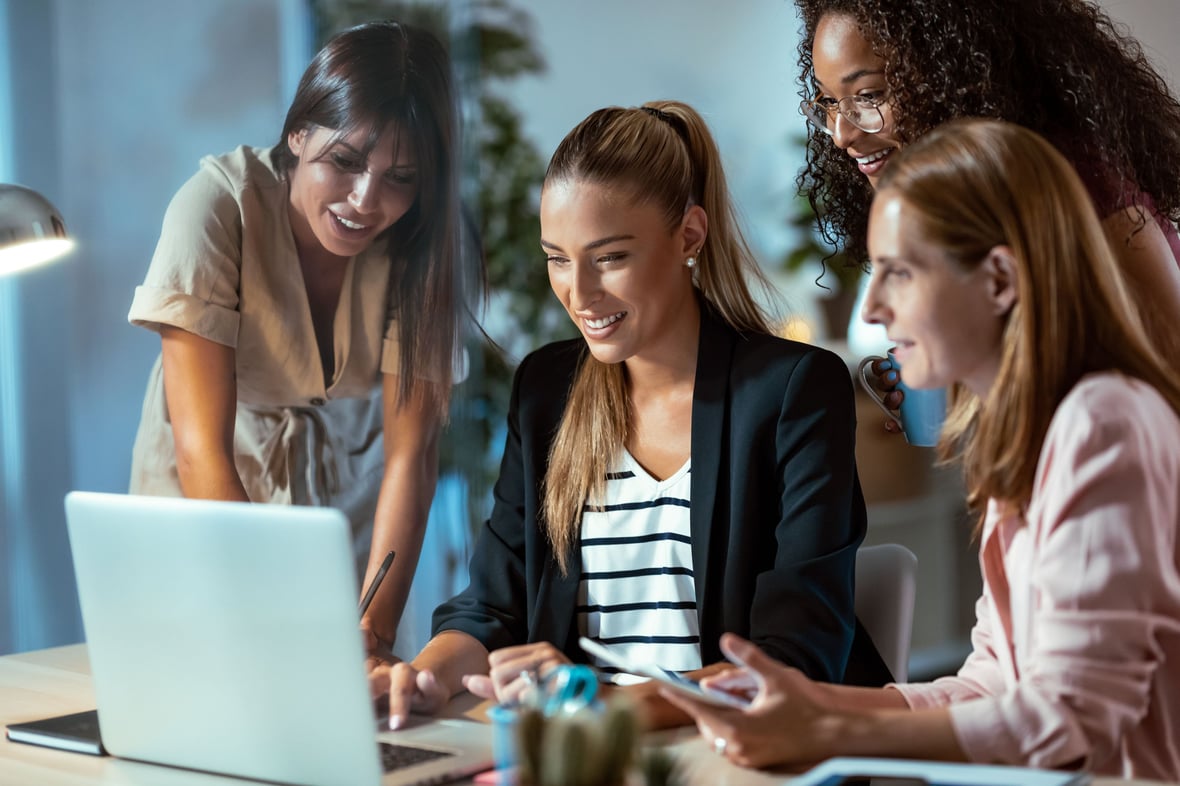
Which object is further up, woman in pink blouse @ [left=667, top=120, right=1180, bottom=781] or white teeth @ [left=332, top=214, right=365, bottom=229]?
white teeth @ [left=332, top=214, right=365, bottom=229]

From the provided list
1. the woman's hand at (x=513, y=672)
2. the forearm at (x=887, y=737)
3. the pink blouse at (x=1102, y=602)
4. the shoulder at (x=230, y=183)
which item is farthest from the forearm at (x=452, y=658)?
the shoulder at (x=230, y=183)

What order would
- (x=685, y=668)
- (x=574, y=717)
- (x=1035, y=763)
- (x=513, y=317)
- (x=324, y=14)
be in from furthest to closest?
(x=513, y=317) < (x=324, y=14) < (x=685, y=668) < (x=1035, y=763) < (x=574, y=717)

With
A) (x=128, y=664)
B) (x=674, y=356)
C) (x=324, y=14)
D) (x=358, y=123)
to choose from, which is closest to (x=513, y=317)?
(x=324, y=14)

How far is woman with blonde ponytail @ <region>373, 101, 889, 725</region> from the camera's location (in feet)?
5.28

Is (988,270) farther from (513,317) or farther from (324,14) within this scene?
(513,317)

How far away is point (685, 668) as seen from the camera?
1.65 m

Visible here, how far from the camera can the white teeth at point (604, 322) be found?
1677 mm

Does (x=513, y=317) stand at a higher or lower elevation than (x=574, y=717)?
higher

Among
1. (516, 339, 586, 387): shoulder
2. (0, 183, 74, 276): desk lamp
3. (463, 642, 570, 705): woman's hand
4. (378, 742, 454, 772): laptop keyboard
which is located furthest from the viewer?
(516, 339, 586, 387): shoulder

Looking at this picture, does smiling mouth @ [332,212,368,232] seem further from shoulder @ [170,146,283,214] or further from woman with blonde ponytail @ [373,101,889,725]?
woman with blonde ponytail @ [373,101,889,725]

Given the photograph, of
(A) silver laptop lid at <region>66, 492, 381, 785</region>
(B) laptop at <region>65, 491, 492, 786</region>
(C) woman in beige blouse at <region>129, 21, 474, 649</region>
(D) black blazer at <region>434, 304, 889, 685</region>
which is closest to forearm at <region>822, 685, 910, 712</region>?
(D) black blazer at <region>434, 304, 889, 685</region>

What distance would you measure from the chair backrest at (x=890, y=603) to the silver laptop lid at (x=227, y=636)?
759 mm

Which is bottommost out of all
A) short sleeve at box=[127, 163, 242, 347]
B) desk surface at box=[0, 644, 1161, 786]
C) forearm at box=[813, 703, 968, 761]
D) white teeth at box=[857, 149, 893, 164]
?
desk surface at box=[0, 644, 1161, 786]

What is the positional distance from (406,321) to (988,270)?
4.14ft
